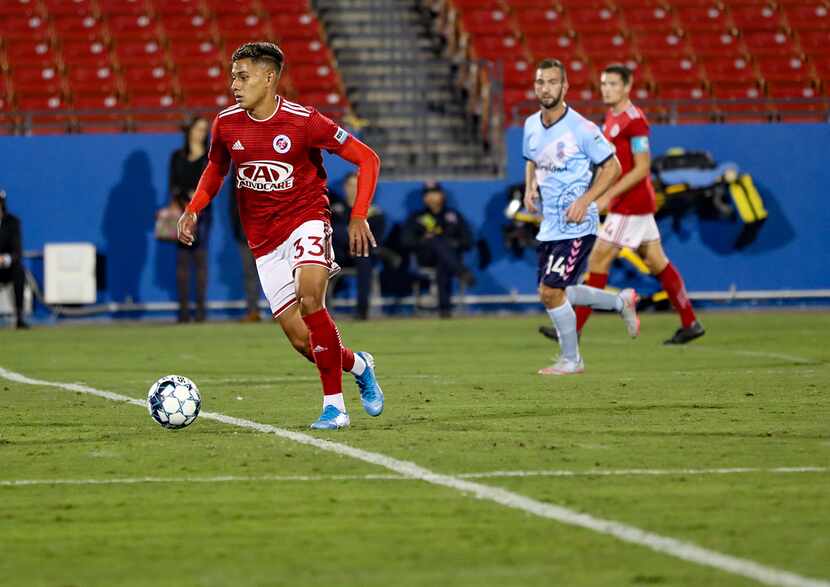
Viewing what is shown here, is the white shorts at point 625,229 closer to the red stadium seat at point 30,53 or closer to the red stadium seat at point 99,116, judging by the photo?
the red stadium seat at point 99,116

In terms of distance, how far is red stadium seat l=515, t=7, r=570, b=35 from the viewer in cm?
2508

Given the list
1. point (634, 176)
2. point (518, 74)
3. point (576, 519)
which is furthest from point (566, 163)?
point (518, 74)

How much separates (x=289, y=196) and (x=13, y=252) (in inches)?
478

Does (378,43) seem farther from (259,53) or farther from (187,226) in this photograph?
(187,226)

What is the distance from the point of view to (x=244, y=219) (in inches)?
341

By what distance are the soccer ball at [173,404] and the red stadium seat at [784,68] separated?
17397mm

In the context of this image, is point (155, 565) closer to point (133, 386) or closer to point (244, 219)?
point (244, 219)

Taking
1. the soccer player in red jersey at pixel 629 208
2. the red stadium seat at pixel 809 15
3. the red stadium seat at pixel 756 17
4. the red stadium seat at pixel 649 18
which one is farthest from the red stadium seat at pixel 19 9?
the soccer player in red jersey at pixel 629 208

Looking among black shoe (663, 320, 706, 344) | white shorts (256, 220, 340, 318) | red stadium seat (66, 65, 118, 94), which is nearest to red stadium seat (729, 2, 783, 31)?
red stadium seat (66, 65, 118, 94)

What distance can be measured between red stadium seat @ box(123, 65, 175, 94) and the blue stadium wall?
1642 mm

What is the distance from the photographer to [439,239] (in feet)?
68.4

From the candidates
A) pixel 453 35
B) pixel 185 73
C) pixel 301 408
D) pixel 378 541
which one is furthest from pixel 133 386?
pixel 453 35

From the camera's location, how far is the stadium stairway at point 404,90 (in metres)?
22.8

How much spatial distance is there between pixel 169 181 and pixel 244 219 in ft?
39.3
